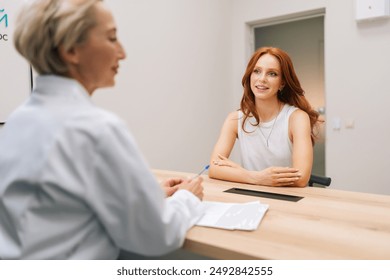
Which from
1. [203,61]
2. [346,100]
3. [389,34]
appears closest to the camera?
[389,34]

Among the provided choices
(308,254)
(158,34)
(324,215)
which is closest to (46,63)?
(308,254)

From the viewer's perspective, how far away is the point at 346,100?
11.3 feet

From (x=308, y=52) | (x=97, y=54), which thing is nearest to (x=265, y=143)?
(x=97, y=54)

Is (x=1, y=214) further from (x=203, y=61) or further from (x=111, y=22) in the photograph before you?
(x=203, y=61)

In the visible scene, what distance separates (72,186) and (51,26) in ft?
1.21

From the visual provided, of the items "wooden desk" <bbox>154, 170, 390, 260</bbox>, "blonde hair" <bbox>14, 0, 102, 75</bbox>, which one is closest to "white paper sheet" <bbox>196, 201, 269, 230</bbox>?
"wooden desk" <bbox>154, 170, 390, 260</bbox>

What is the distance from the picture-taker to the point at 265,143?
6.91 ft

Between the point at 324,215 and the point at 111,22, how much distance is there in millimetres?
847

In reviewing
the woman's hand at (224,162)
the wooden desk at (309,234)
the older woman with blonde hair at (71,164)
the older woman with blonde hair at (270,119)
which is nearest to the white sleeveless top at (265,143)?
the older woman with blonde hair at (270,119)

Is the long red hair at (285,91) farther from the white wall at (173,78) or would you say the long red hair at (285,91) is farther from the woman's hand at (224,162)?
the white wall at (173,78)

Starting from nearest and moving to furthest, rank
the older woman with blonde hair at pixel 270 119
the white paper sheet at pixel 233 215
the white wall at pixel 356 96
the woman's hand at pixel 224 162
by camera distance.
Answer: the white paper sheet at pixel 233 215
the woman's hand at pixel 224 162
the older woman with blonde hair at pixel 270 119
the white wall at pixel 356 96

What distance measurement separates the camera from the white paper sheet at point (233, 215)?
103cm

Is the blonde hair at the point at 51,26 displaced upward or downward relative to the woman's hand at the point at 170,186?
upward

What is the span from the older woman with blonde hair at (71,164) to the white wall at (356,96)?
2.96 m
